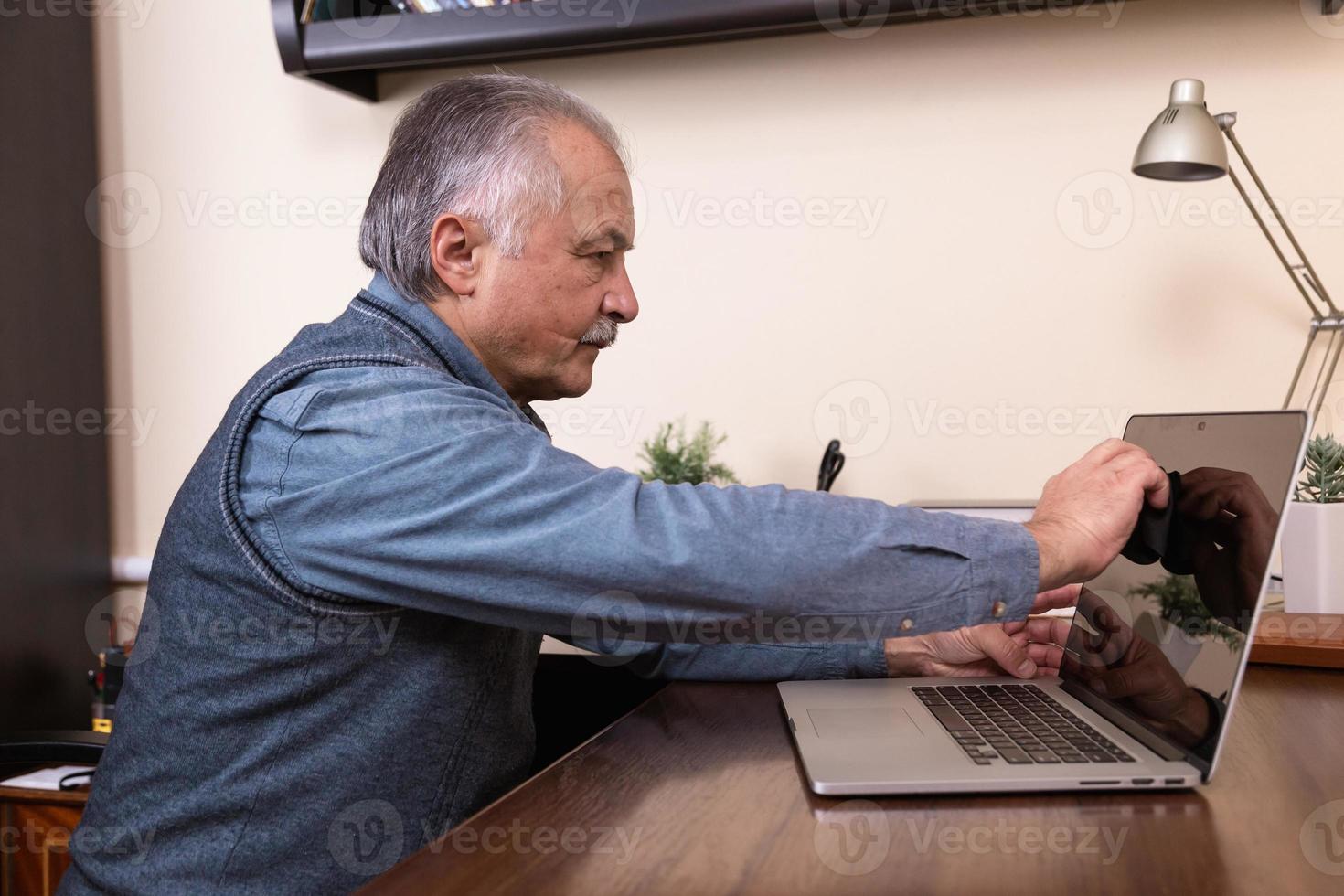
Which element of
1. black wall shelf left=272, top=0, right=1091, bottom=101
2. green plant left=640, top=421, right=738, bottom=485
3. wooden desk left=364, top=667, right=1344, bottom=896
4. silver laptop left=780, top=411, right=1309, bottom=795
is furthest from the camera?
green plant left=640, top=421, right=738, bottom=485

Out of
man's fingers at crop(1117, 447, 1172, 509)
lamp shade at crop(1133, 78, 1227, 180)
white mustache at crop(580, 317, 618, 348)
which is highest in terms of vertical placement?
lamp shade at crop(1133, 78, 1227, 180)

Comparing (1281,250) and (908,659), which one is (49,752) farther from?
(1281,250)

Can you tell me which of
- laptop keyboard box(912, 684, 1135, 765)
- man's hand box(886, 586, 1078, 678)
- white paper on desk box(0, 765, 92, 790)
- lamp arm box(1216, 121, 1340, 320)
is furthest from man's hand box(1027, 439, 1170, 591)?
white paper on desk box(0, 765, 92, 790)

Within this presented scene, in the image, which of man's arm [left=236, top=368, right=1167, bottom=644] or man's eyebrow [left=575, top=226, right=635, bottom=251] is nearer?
man's arm [left=236, top=368, right=1167, bottom=644]

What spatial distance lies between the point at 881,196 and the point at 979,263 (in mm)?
194

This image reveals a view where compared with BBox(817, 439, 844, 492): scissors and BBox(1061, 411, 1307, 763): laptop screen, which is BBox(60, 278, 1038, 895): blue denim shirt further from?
BBox(817, 439, 844, 492): scissors

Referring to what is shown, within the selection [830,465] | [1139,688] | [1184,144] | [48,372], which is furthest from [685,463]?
[48,372]

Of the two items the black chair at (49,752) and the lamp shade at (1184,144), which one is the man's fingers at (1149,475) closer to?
the lamp shade at (1184,144)

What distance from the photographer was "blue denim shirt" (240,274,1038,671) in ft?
2.50

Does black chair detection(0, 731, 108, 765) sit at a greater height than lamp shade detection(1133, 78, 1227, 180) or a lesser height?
lesser

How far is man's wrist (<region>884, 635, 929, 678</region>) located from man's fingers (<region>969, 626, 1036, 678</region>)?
0.06 m

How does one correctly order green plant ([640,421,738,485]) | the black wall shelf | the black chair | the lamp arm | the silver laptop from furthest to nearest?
green plant ([640,421,738,485]), the black wall shelf, the lamp arm, the black chair, the silver laptop

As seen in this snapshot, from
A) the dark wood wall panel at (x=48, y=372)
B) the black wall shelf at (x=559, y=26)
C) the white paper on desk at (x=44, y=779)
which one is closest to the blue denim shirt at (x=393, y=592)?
the white paper on desk at (x=44, y=779)

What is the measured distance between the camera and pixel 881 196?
1.81 metres
